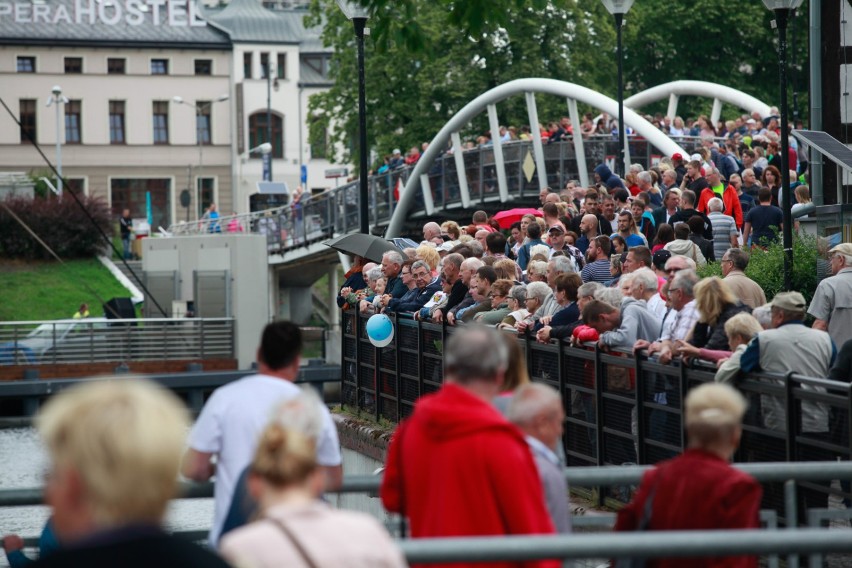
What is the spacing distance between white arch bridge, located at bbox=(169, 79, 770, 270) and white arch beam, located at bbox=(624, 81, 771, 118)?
3 centimetres

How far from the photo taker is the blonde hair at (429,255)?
54.9 ft

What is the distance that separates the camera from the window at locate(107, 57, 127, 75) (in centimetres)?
8862

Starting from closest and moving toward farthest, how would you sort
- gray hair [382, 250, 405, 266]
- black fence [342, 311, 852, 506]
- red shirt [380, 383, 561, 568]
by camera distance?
red shirt [380, 383, 561, 568] → black fence [342, 311, 852, 506] → gray hair [382, 250, 405, 266]

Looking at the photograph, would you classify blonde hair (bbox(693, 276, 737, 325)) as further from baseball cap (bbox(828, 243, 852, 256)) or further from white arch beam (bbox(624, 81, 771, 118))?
white arch beam (bbox(624, 81, 771, 118))

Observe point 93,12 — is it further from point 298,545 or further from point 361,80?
point 298,545

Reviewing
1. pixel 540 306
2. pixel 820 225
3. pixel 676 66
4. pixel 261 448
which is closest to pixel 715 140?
pixel 820 225

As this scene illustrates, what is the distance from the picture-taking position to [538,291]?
13.3 meters

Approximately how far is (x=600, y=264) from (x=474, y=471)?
10.1 metres

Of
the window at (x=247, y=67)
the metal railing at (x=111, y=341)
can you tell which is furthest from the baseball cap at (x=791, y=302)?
the window at (x=247, y=67)

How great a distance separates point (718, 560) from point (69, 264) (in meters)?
60.0

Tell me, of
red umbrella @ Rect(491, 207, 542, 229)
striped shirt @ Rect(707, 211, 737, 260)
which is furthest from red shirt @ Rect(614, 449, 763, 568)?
red umbrella @ Rect(491, 207, 542, 229)

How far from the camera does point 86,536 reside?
11.3ft

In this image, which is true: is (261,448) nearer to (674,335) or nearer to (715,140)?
(674,335)

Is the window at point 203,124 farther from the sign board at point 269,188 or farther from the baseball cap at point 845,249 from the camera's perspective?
the baseball cap at point 845,249
